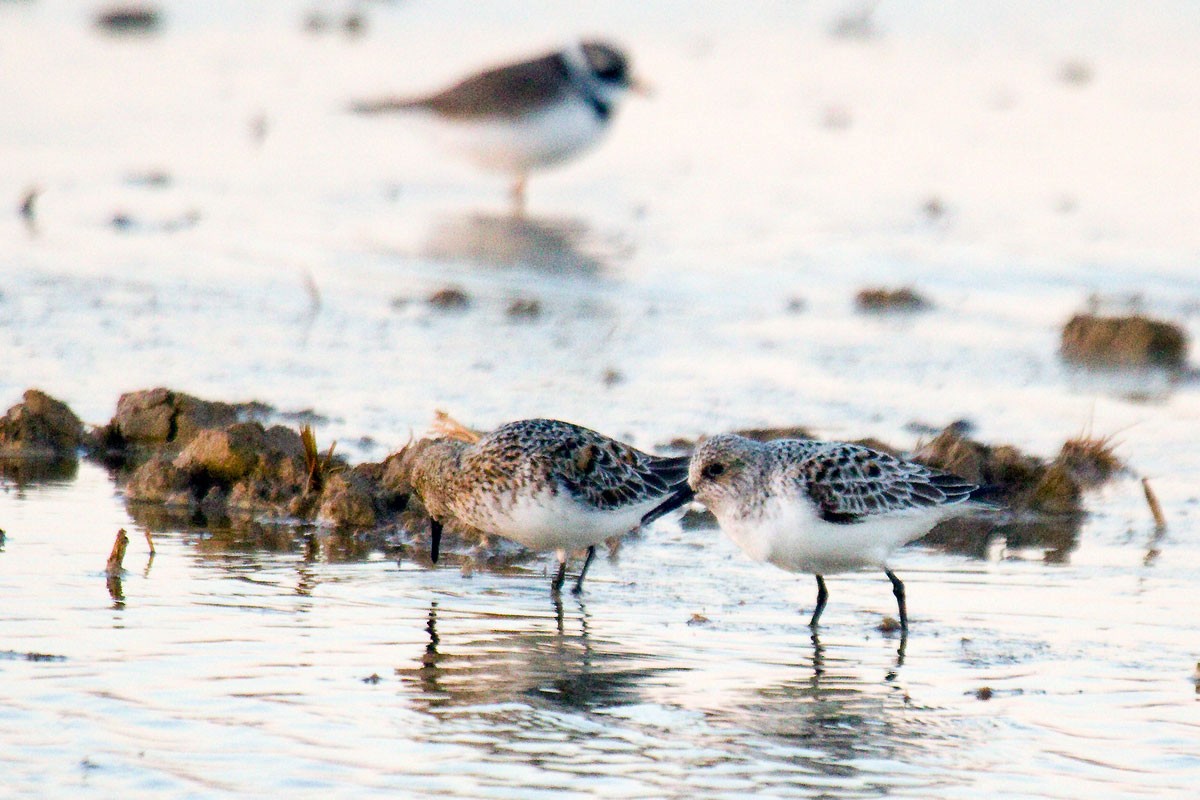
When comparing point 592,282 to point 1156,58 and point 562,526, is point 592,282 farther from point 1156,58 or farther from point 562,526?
point 1156,58

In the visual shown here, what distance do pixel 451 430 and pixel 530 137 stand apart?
7732 millimetres

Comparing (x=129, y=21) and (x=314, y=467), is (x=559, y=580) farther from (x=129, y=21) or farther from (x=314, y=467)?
(x=129, y=21)

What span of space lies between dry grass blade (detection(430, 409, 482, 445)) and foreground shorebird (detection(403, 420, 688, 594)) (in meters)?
0.76

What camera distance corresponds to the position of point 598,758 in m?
5.38

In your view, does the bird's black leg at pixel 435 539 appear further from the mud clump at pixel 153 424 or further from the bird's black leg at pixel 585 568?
the mud clump at pixel 153 424

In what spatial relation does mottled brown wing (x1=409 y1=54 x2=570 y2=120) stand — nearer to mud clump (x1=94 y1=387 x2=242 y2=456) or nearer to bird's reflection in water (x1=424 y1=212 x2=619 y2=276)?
bird's reflection in water (x1=424 y1=212 x2=619 y2=276)

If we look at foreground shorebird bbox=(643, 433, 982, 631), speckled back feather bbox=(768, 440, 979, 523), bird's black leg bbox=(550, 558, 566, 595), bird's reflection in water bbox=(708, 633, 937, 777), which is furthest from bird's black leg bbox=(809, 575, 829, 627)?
bird's black leg bbox=(550, 558, 566, 595)

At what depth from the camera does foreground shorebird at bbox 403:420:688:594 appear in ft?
24.4

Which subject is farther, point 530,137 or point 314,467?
point 530,137

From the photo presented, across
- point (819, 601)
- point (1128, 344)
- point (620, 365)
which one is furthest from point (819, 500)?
point (1128, 344)

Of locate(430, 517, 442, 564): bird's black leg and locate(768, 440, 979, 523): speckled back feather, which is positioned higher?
locate(768, 440, 979, 523): speckled back feather

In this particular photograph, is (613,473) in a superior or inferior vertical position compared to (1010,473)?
inferior

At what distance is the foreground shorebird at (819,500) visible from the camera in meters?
7.06

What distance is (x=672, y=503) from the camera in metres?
7.45
